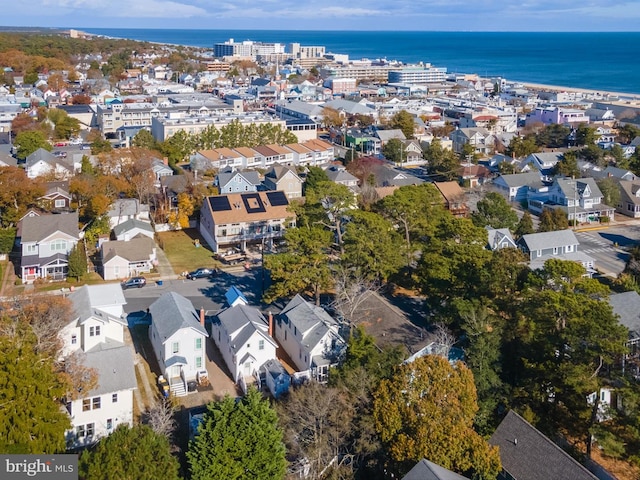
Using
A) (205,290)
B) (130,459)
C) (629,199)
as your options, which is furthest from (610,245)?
(130,459)

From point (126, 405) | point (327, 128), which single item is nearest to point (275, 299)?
point (126, 405)

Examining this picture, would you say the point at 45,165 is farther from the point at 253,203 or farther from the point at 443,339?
the point at 443,339

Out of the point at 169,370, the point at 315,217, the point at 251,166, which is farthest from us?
the point at 251,166

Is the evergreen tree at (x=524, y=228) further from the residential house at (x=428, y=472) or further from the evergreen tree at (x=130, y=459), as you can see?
the evergreen tree at (x=130, y=459)

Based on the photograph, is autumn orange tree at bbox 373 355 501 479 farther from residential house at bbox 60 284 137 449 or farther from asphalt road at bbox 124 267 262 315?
asphalt road at bbox 124 267 262 315

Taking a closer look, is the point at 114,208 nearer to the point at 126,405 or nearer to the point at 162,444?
the point at 126,405

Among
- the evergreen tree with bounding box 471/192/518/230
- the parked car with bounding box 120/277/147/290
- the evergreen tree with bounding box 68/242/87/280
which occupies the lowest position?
the parked car with bounding box 120/277/147/290

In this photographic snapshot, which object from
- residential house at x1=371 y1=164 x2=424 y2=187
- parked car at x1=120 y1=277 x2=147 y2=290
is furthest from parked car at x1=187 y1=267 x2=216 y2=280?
residential house at x1=371 y1=164 x2=424 y2=187
